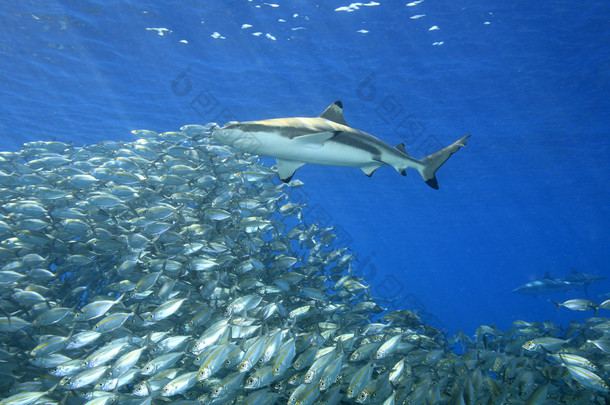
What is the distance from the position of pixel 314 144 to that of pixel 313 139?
22 cm

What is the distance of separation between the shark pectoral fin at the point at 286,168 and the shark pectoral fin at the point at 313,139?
735 mm

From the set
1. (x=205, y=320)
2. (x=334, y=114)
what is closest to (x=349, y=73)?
(x=334, y=114)

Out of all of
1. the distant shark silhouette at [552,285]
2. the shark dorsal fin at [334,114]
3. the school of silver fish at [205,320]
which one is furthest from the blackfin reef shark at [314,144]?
the distant shark silhouette at [552,285]

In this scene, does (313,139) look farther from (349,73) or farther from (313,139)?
(349,73)

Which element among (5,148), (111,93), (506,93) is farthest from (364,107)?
(5,148)

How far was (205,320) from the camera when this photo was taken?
4.37m

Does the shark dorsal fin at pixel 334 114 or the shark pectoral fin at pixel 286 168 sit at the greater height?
the shark dorsal fin at pixel 334 114

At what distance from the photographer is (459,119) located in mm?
21094

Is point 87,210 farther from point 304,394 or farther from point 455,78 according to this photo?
point 455,78

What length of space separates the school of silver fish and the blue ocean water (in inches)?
91.0

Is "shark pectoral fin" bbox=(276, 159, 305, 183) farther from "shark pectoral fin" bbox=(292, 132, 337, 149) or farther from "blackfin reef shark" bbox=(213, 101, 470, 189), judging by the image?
"shark pectoral fin" bbox=(292, 132, 337, 149)

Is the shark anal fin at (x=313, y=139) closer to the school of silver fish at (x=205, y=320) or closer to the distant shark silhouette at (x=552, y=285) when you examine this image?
the school of silver fish at (x=205, y=320)

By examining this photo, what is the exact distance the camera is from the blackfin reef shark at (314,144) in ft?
15.3

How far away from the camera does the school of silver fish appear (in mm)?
3609
